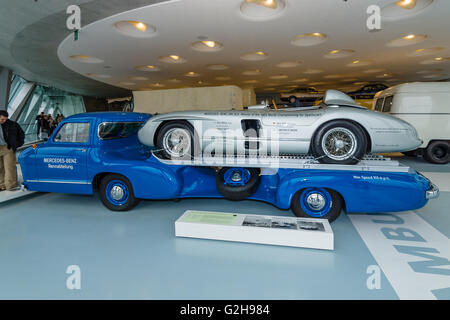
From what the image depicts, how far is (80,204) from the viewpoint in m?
4.37

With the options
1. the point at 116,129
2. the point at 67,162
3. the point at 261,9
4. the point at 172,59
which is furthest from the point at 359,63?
the point at 67,162

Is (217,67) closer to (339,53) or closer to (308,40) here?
(308,40)

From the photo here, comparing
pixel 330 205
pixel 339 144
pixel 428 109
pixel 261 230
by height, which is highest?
pixel 428 109

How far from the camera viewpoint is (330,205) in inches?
131

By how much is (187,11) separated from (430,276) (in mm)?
6612

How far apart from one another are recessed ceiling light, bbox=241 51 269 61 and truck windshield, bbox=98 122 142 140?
22.3 feet

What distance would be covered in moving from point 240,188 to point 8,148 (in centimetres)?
476

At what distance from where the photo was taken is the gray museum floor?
2076 millimetres

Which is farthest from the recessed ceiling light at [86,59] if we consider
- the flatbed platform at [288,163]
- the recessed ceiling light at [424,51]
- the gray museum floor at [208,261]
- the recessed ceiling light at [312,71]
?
the recessed ceiling light at [424,51]

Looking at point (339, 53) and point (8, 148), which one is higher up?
point (339, 53)

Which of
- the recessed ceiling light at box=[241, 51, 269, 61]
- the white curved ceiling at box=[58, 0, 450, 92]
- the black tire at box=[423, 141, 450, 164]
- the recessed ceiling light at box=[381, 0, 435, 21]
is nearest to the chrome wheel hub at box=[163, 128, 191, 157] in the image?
the white curved ceiling at box=[58, 0, 450, 92]
